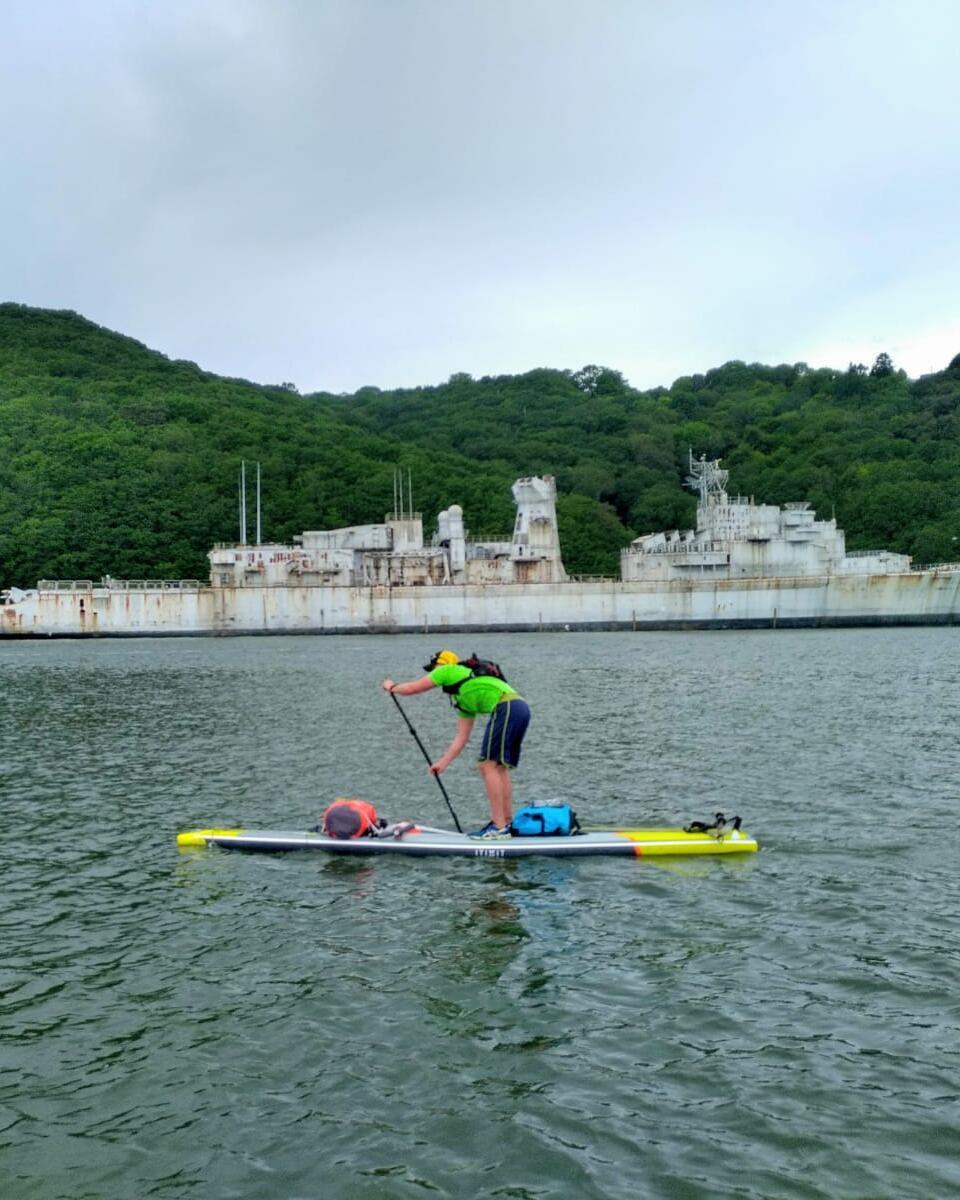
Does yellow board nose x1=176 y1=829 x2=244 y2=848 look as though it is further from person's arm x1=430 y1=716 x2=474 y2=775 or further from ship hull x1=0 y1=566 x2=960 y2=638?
ship hull x1=0 y1=566 x2=960 y2=638

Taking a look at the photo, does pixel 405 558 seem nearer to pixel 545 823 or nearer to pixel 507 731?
pixel 545 823

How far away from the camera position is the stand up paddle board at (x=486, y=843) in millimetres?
12492

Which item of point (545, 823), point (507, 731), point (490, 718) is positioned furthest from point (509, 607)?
point (507, 731)

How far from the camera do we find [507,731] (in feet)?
41.3

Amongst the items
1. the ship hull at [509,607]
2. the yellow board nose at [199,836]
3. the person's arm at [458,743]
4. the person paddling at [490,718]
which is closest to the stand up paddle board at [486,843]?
the yellow board nose at [199,836]

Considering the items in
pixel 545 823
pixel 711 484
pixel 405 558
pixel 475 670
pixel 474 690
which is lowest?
pixel 545 823

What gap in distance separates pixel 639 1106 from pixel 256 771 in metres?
12.9

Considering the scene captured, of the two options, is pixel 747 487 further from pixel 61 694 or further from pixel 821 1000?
pixel 821 1000

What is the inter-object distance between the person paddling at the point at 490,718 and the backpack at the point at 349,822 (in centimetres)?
108

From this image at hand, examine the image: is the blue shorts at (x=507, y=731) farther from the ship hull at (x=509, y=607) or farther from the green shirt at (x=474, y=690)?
the ship hull at (x=509, y=607)

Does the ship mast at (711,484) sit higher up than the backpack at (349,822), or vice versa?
the ship mast at (711,484)

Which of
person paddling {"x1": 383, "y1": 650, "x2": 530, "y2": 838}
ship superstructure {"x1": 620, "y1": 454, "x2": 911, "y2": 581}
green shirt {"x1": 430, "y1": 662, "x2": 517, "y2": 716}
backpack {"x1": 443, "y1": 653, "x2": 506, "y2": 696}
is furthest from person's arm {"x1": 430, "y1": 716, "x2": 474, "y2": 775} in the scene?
ship superstructure {"x1": 620, "y1": 454, "x2": 911, "y2": 581}

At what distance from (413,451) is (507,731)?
12554cm

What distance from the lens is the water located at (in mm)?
6016
